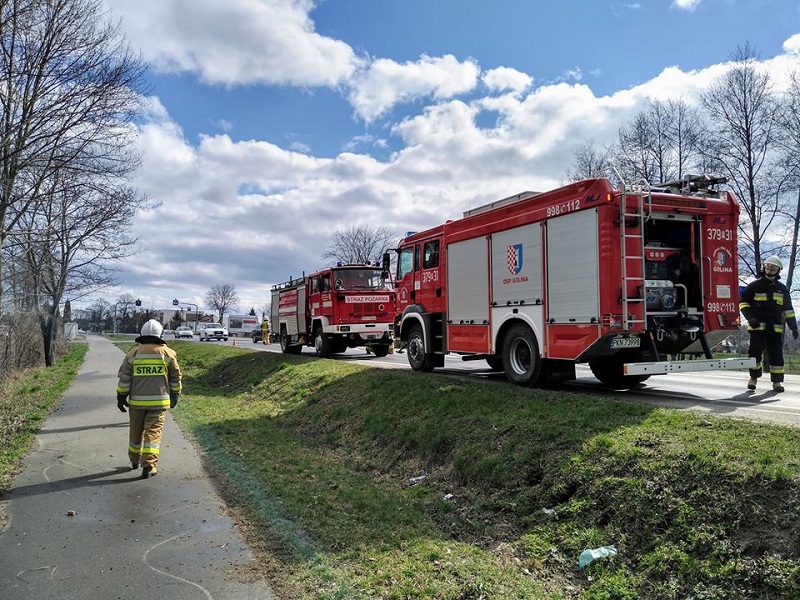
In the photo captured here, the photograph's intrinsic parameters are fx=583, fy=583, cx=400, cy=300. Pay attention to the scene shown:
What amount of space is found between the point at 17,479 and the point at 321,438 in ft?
13.7

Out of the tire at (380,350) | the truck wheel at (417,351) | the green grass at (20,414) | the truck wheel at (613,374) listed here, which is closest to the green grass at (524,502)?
the truck wheel at (613,374)

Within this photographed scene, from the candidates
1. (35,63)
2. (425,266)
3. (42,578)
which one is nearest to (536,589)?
(42,578)

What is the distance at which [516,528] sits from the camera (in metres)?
4.89

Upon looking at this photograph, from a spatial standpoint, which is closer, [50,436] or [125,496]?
[125,496]

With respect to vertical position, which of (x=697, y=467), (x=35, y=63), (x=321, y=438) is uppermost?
(x=35, y=63)

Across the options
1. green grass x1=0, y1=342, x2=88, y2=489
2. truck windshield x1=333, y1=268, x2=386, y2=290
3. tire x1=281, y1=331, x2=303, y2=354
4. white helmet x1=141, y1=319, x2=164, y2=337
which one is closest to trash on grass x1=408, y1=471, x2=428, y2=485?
white helmet x1=141, y1=319, x2=164, y2=337

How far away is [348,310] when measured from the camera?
19.6 metres

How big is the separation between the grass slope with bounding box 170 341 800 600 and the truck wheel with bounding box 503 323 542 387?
0.71m

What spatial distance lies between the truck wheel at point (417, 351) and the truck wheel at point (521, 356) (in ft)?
8.35

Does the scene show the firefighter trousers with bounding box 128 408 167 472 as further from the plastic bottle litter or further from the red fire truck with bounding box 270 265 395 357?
the red fire truck with bounding box 270 265 395 357

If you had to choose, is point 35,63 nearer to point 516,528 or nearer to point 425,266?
point 425,266

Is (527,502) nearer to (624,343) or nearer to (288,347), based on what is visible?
(624,343)

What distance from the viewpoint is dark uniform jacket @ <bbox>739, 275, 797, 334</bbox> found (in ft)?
28.1

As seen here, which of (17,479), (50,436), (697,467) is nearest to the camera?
(697,467)
